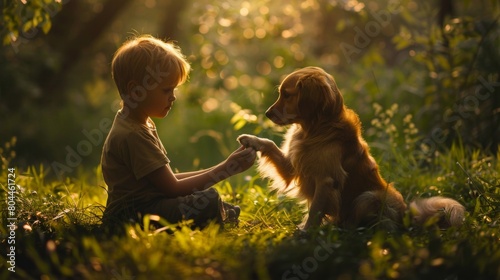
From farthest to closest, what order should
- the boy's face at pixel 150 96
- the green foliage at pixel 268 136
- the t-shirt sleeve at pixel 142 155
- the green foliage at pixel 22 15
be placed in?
the green foliage at pixel 22 15 < the boy's face at pixel 150 96 < the t-shirt sleeve at pixel 142 155 < the green foliage at pixel 268 136

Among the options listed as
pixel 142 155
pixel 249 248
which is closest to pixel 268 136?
pixel 142 155

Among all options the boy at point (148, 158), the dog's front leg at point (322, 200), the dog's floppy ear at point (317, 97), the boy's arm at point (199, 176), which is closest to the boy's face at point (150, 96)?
the boy at point (148, 158)

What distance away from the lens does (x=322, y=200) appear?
3713mm

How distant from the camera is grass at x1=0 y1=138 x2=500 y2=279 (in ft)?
9.09

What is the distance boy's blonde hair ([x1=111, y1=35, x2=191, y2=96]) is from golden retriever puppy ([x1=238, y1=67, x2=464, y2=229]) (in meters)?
0.72

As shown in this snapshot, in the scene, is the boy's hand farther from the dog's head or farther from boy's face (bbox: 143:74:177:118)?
boy's face (bbox: 143:74:177:118)

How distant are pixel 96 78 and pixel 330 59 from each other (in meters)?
5.83

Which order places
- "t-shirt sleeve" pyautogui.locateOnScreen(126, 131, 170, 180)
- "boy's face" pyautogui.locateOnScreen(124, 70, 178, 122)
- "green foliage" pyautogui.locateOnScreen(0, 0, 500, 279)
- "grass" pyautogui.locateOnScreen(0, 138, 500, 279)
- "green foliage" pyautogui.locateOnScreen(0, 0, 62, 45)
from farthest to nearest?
"green foliage" pyautogui.locateOnScreen(0, 0, 62, 45), "boy's face" pyautogui.locateOnScreen(124, 70, 178, 122), "t-shirt sleeve" pyautogui.locateOnScreen(126, 131, 170, 180), "green foliage" pyautogui.locateOnScreen(0, 0, 500, 279), "grass" pyautogui.locateOnScreen(0, 138, 500, 279)

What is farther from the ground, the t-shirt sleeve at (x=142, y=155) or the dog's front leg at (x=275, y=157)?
the t-shirt sleeve at (x=142, y=155)

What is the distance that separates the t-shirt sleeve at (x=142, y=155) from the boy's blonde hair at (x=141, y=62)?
0.36 meters

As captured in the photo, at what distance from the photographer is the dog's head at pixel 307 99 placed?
3818 millimetres

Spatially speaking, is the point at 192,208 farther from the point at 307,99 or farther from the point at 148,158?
the point at 307,99

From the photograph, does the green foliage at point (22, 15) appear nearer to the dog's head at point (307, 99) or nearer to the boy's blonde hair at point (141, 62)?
the boy's blonde hair at point (141, 62)

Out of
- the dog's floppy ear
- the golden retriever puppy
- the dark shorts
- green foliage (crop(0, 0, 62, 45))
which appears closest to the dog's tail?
the golden retriever puppy
